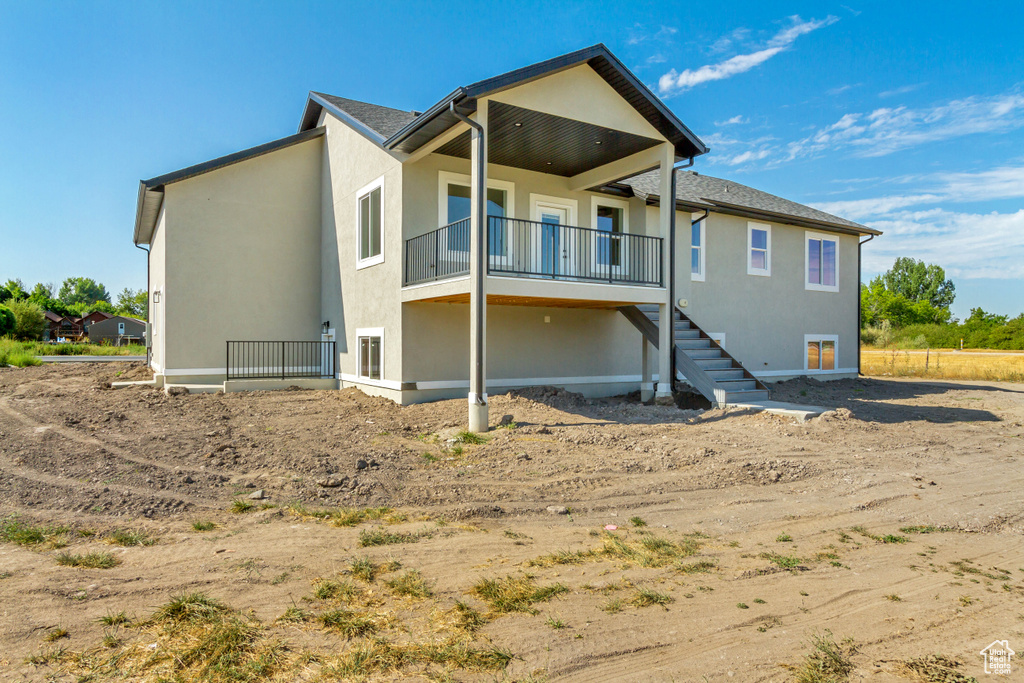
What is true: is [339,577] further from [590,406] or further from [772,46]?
[772,46]

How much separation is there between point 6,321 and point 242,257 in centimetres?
2702

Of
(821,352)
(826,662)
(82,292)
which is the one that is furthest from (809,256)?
(82,292)

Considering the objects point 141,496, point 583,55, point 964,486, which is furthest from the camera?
point 583,55

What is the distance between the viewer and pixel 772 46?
611 inches

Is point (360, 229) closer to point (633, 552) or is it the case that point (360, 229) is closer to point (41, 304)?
point (633, 552)

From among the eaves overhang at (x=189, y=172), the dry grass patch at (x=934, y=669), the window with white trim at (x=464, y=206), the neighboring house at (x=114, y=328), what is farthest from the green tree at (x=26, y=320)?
the dry grass patch at (x=934, y=669)

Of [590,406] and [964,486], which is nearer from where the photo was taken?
[964,486]

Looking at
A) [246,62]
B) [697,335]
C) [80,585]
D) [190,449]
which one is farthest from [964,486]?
[246,62]

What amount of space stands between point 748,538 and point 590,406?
23.6 feet

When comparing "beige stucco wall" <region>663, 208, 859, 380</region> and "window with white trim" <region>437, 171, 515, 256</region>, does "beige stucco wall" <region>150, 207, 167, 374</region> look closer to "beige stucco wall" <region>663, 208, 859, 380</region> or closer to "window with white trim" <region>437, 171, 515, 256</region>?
"window with white trim" <region>437, 171, 515, 256</region>

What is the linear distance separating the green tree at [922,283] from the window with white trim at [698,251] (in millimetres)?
78212

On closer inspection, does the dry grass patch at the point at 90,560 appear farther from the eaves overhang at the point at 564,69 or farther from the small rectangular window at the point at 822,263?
the small rectangular window at the point at 822,263

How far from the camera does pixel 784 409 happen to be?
1092 centimetres

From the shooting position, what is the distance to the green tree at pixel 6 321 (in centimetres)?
3158
